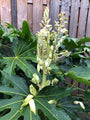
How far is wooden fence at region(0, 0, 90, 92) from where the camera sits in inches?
59.7

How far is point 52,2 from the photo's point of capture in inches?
64.9

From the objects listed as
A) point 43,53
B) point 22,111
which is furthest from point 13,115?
point 43,53

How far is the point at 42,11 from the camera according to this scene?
63.7 inches

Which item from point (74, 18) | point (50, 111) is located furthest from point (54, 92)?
point (74, 18)

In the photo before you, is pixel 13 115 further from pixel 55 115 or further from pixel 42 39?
pixel 42 39

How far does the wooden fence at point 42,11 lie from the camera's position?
1516 millimetres

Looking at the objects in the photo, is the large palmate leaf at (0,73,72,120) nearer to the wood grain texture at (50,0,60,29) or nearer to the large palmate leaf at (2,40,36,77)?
the large palmate leaf at (2,40,36,77)

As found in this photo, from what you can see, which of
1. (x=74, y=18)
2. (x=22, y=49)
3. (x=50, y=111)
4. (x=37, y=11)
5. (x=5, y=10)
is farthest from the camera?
(x=74, y=18)

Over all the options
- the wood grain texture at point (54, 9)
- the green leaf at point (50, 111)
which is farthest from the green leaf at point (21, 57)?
the wood grain texture at point (54, 9)

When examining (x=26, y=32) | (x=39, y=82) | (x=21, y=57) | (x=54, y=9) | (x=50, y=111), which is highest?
(x=54, y=9)

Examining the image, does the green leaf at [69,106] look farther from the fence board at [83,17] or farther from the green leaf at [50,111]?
the fence board at [83,17]

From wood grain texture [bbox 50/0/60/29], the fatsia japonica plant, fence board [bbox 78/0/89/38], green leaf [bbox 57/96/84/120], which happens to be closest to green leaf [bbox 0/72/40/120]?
the fatsia japonica plant

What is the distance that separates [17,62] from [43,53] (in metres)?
0.41

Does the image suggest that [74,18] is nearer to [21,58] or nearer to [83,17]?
[83,17]
